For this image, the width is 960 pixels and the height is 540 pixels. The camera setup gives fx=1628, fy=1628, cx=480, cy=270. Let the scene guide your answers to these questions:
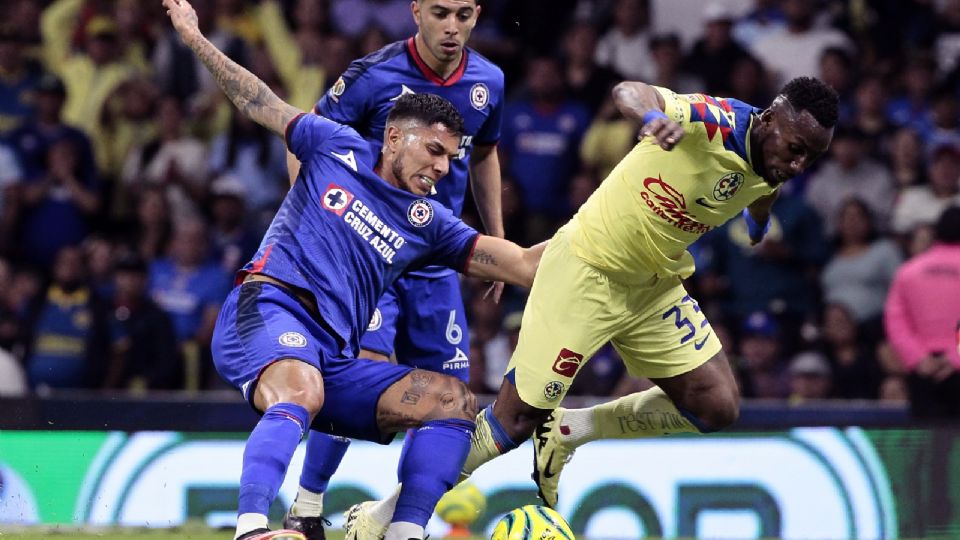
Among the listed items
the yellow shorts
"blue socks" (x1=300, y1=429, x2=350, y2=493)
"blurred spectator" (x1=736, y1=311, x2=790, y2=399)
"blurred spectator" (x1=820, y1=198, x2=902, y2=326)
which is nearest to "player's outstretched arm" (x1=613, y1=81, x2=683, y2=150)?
the yellow shorts

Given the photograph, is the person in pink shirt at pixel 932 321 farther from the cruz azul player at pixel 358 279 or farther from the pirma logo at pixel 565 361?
the cruz azul player at pixel 358 279

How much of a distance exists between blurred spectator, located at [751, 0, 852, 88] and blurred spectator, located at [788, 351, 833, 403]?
2.42 m

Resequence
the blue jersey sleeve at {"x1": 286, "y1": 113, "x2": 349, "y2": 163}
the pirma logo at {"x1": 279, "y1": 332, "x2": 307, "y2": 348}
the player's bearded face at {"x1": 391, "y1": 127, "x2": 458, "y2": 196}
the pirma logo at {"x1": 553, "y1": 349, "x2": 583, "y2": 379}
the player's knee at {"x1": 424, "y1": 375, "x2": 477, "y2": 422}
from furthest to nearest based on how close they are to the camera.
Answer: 1. the pirma logo at {"x1": 553, "y1": 349, "x2": 583, "y2": 379}
2. the blue jersey sleeve at {"x1": 286, "y1": 113, "x2": 349, "y2": 163}
3. the player's bearded face at {"x1": 391, "y1": 127, "x2": 458, "y2": 196}
4. the player's knee at {"x1": 424, "y1": 375, "x2": 477, "y2": 422}
5. the pirma logo at {"x1": 279, "y1": 332, "x2": 307, "y2": 348}

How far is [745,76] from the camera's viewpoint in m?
12.9

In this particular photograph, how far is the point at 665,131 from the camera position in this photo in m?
6.33

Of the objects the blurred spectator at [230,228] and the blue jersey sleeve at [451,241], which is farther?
the blurred spectator at [230,228]

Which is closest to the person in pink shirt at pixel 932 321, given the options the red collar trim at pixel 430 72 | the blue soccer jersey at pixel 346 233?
the red collar trim at pixel 430 72

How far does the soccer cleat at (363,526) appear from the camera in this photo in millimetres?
7289

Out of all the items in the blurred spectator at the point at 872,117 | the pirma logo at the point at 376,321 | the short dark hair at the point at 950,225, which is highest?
the blurred spectator at the point at 872,117

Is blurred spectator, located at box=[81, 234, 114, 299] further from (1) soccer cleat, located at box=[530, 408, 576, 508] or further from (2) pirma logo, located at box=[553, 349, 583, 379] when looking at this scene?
(2) pirma logo, located at box=[553, 349, 583, 379]

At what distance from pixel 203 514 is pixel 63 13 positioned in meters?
6.53

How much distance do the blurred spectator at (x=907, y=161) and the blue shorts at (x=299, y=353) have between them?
6691 millimetres

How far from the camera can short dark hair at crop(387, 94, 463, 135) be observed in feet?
22.7

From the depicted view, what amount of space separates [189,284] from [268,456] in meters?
6.92
